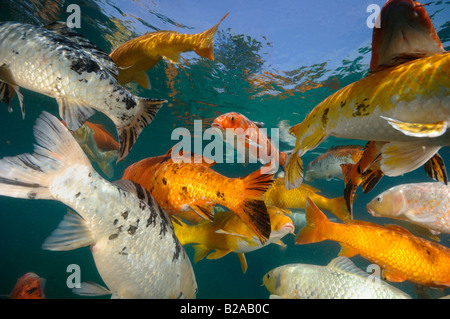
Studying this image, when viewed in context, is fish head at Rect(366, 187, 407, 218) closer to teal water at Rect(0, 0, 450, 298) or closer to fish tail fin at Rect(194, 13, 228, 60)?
fish tail fin at Rect(194, 13, 228, 60)

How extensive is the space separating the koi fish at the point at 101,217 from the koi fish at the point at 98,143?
3.40 metres

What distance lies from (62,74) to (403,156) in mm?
2737

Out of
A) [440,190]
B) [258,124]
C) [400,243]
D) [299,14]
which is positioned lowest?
[400,243]

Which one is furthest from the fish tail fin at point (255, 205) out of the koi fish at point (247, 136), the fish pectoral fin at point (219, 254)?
the fish pectoral fin at point (219, 254)

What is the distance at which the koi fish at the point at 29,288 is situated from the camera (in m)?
4.32

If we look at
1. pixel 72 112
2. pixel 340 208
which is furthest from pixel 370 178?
pixel 72 112

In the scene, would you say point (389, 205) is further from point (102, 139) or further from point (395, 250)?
point (102, 139)

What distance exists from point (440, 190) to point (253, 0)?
8159mm

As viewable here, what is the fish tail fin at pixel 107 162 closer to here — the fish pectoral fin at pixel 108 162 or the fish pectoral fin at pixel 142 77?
the fish pectoral fin at pixel 108 162

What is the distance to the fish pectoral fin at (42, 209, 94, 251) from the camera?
1627 millimetres

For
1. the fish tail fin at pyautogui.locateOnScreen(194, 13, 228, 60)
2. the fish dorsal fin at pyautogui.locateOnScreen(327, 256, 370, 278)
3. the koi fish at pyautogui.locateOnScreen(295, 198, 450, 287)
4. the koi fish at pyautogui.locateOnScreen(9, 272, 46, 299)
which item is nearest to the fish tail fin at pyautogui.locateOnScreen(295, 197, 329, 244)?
the koi fish at pyautogui.locateOnScreen(295, 198, 450, 287)

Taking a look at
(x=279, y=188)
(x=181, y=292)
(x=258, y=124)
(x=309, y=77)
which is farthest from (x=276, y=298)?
(x=309, y=77)
